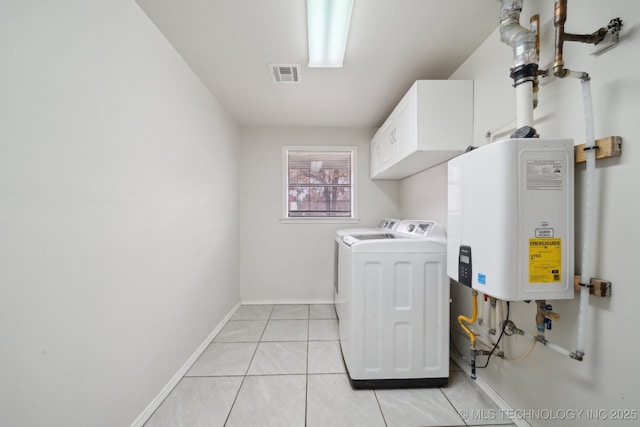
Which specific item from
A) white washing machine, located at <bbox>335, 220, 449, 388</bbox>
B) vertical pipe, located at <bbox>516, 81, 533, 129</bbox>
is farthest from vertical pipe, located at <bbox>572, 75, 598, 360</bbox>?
white washing machine, located at <bbox>335, 220, 449, 388</bbox>

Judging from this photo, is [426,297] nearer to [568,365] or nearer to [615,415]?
[568,365]

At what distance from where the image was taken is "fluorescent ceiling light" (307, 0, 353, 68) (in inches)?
47.9

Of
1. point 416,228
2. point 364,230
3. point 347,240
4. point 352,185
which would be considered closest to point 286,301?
point 364,230

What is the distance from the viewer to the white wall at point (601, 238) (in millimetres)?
817

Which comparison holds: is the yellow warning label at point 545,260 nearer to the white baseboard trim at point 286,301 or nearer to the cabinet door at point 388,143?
the cabinet door at point 388,143

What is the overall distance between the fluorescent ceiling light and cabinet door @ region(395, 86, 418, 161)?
0.62m

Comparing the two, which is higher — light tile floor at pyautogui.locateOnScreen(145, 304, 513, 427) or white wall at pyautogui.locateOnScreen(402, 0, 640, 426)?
white wall at pyautogui.locateOnScreen(402, 0, 640, 426)

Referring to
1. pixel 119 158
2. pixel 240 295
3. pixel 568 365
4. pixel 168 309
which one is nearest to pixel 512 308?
pixel 568 365

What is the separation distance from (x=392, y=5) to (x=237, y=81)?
140cm

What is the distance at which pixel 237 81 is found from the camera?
2012mm

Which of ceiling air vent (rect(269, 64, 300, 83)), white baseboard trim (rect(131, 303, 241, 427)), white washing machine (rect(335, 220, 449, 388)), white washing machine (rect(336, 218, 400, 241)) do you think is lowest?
white baseboard trim (rect(131, 303, 241, 427))

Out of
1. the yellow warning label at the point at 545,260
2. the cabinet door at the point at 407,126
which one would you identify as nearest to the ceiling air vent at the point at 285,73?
the cabinet door at the point at 407,126

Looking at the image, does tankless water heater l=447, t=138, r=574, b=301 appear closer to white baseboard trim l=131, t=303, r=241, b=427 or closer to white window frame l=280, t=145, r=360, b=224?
white baseboard trim l=131, t=303, r=241, b=427

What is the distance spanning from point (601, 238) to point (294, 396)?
6.07 ft
